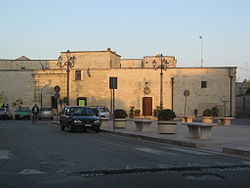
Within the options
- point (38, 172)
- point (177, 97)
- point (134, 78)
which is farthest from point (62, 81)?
point (38, 172)

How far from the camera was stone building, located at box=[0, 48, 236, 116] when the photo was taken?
171ft

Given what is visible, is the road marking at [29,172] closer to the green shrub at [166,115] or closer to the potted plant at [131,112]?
the green shrub at [166,115]

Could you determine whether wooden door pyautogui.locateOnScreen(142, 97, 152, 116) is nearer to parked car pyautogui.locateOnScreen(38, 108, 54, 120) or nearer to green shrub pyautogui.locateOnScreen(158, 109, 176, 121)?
parked car pyautogui.locateOnScreen(38, 108, 54, 120)

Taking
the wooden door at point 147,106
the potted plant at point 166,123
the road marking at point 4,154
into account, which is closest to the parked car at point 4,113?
the wooden door at point 147,106

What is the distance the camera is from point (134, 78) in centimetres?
5459

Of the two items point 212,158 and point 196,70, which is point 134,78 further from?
point 212,158

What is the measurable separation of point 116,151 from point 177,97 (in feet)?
130

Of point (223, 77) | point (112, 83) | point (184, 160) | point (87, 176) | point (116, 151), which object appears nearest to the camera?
point (87, 176)

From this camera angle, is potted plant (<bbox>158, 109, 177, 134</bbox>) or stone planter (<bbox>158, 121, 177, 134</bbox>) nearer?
potted plant (<bbox>158, 109, 177, 134</bbox>)

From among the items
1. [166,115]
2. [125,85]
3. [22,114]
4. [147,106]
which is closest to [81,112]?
[166,115]

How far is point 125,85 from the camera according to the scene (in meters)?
54.8

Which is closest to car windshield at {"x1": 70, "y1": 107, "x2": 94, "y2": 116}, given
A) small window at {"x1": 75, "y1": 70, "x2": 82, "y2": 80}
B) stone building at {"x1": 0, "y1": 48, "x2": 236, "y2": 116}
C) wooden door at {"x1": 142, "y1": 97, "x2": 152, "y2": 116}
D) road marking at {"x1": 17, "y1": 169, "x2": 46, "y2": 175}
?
road marking at {"x1": 17, "y1": 169, "x2": 46, "y2": 175}

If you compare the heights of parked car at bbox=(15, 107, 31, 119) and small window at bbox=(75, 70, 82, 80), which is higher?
small window at bbox=(75, 70, 82, 80)

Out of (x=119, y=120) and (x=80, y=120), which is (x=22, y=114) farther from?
(x=80, y=120)
